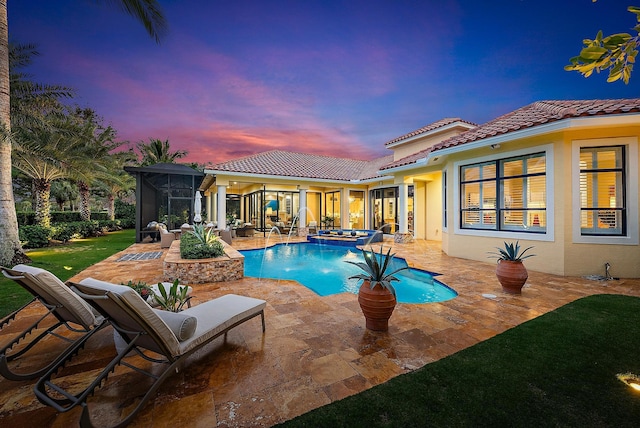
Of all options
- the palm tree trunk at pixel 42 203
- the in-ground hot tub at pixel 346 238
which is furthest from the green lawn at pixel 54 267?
the in-ground hot tub at pixel 346 238

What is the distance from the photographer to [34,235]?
40.8 feet

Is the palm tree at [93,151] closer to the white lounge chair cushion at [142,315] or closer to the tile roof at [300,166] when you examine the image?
the tile roof at [300,166]

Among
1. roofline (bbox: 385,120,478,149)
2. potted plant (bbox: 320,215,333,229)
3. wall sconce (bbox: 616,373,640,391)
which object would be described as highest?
roofline (bbox: 385,120,478,149)

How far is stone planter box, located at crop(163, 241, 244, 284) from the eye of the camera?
6562mm

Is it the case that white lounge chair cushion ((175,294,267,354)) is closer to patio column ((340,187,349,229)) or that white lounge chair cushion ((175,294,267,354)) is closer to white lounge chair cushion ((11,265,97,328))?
white lounge chair cushion ((11,265,97,328))

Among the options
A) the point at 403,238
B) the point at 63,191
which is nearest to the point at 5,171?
the point at 403,238

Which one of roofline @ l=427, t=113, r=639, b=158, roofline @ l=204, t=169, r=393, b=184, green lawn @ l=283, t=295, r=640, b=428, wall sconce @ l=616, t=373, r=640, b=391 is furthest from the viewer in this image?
roofline @ l=204, t=169, r=393, b=184

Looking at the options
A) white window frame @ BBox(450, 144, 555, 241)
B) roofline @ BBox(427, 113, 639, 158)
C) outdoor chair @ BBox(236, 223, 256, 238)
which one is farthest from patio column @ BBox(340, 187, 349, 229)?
roofline @ BBox(427, 113, 639, 158)

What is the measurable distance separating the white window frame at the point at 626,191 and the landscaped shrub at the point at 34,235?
20.5 meters

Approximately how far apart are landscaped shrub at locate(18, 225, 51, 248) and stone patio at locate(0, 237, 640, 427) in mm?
11389

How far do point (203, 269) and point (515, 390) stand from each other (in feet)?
20.6

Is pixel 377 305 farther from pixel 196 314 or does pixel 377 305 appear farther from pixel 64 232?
pixel 64 232

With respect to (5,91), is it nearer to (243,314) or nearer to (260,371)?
(243,314)

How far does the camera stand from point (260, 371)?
2943mm
